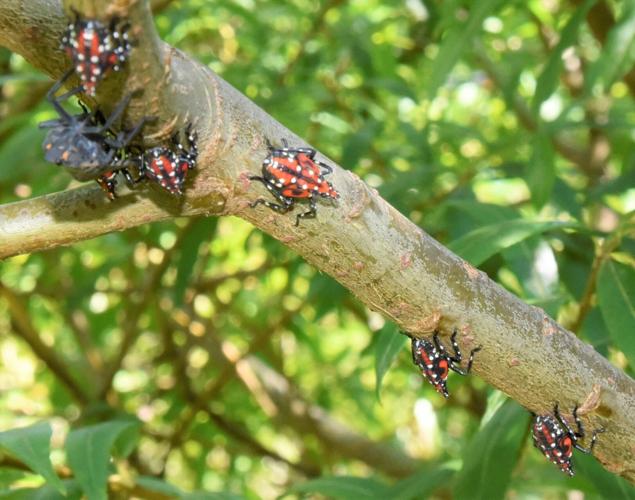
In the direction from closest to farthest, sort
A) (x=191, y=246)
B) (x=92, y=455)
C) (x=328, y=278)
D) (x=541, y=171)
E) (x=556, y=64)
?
(x=92, y=455)
(x=556, y=64)
(x=541, y=171)
(x=328, y=278)
(x=191, y=246)

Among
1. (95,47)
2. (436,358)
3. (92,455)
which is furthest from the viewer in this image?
(92,455)

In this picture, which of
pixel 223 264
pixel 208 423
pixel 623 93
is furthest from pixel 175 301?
pixel 623 93

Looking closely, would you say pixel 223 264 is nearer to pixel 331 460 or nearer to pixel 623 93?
pixel 331 460

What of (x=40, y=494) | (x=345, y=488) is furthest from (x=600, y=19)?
(x=40, y=494)

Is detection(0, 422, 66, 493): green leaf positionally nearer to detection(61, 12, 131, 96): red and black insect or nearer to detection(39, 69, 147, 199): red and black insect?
detection(39, 69, 147, 199): red and black insect

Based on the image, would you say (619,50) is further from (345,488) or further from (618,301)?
(345,488)

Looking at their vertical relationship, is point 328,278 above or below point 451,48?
below

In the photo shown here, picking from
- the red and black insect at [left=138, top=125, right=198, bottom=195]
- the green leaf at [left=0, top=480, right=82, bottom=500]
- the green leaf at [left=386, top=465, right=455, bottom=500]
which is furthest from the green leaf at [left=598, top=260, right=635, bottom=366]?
the green leaf at [left=0, top=480, right=82, bottom=500]
